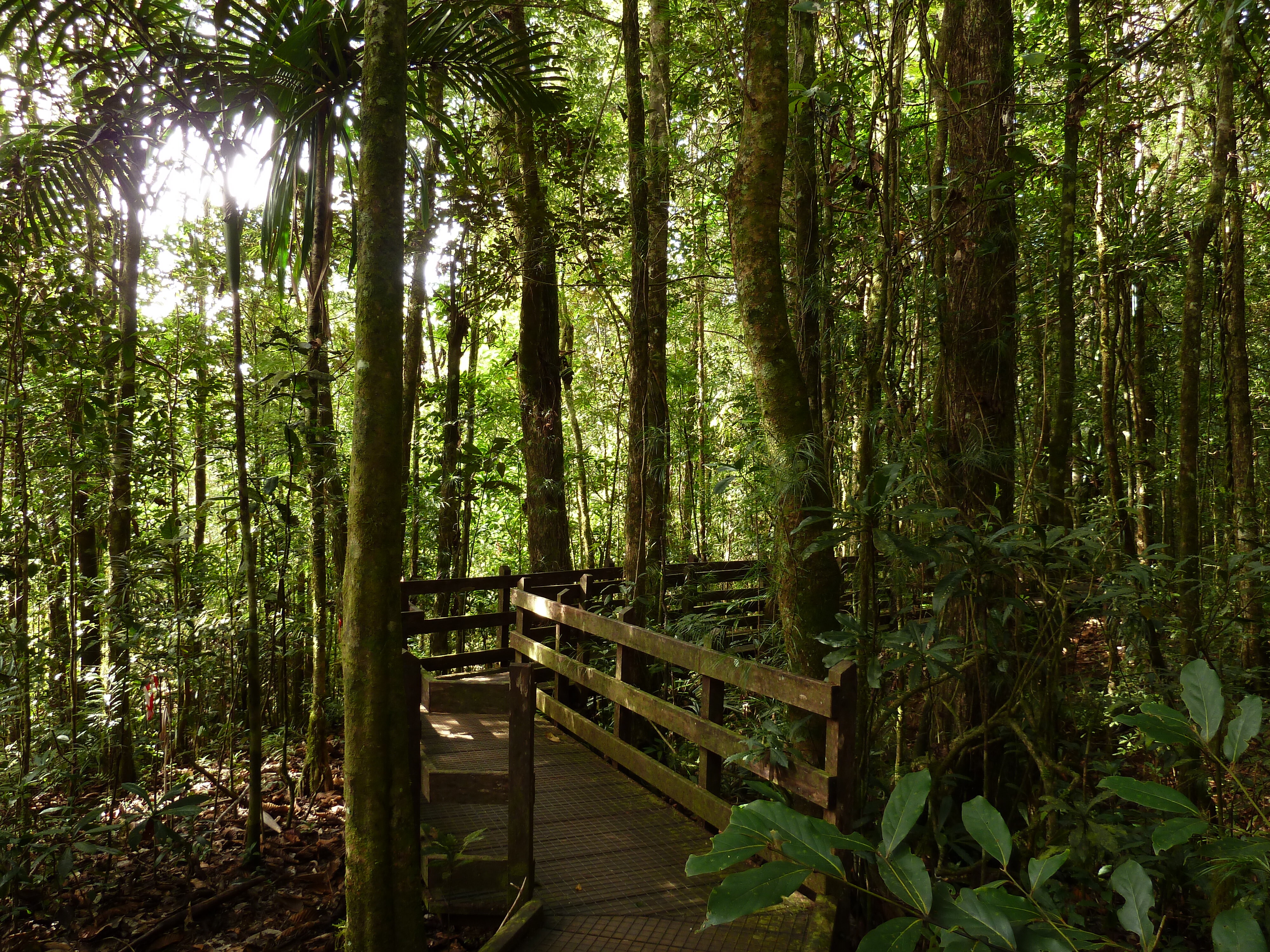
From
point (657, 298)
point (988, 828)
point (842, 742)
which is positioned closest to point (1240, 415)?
point (657, 298)

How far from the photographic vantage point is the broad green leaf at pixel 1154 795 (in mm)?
1000

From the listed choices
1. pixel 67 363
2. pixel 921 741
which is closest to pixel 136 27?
pixel 67 363

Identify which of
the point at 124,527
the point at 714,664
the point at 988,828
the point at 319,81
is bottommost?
the point at 714,664

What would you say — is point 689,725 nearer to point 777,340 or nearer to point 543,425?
point 777,340

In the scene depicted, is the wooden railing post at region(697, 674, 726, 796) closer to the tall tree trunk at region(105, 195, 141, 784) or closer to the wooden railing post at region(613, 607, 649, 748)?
the wooden railing post at region(613, 607, 649, 748)

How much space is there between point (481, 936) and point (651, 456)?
4601 millimetres

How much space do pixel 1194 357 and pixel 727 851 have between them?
5924 mm

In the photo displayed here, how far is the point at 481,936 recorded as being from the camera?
4.04m

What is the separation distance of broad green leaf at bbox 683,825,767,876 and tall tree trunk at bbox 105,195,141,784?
568cm

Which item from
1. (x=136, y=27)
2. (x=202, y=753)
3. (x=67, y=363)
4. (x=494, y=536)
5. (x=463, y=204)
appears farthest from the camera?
(x=494, y=536)

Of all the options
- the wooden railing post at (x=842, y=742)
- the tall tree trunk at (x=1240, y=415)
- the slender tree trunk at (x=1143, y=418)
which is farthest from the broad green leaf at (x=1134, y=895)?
the slender tree trunk at (x=1143, y=418)

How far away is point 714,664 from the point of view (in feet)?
14.2

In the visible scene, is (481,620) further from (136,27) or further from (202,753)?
(136,27)

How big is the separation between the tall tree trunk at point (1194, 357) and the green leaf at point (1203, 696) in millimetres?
4258
